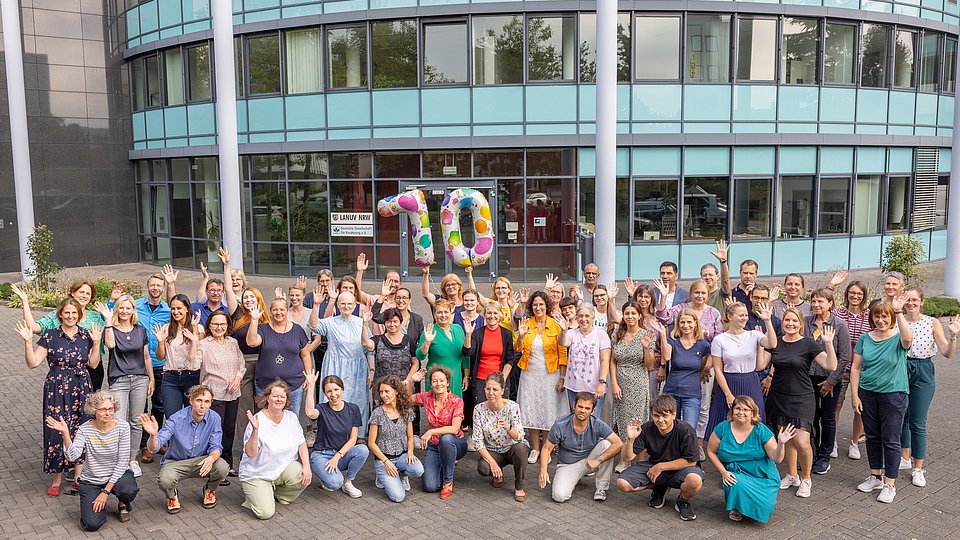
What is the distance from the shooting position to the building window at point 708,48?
1881 centimetres

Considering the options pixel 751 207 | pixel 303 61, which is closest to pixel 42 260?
pixel 303 61

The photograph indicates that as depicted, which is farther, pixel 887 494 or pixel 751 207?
pixel 751 207

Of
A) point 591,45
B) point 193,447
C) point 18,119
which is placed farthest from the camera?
point 18,119

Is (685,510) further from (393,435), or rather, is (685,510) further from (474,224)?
(474,224)

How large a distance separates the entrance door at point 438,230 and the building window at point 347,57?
2.90m

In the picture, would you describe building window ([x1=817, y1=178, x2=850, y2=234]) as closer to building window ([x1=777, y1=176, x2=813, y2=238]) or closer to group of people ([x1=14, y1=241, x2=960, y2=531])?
building window ([x1=777, y1=176, x2=813, y2=238])

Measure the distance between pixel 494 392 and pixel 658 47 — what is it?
13.7m

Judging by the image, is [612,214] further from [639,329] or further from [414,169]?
[414,169]

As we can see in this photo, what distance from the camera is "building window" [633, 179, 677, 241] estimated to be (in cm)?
1912

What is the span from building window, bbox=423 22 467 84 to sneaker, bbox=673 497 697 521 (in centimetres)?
1399

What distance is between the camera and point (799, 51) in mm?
19406

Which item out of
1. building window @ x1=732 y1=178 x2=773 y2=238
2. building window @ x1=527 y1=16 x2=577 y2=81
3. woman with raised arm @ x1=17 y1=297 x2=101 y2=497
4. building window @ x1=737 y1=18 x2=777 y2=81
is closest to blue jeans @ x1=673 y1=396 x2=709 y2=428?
woman with raised arm @ x1=17 y1=297 x2=101 y2=497

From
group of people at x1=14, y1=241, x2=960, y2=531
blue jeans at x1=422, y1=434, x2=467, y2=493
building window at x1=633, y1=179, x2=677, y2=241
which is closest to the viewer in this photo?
group of people at x1=14, y1=241, x2=960, y2=531

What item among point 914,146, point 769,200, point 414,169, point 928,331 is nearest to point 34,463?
point 928,331
